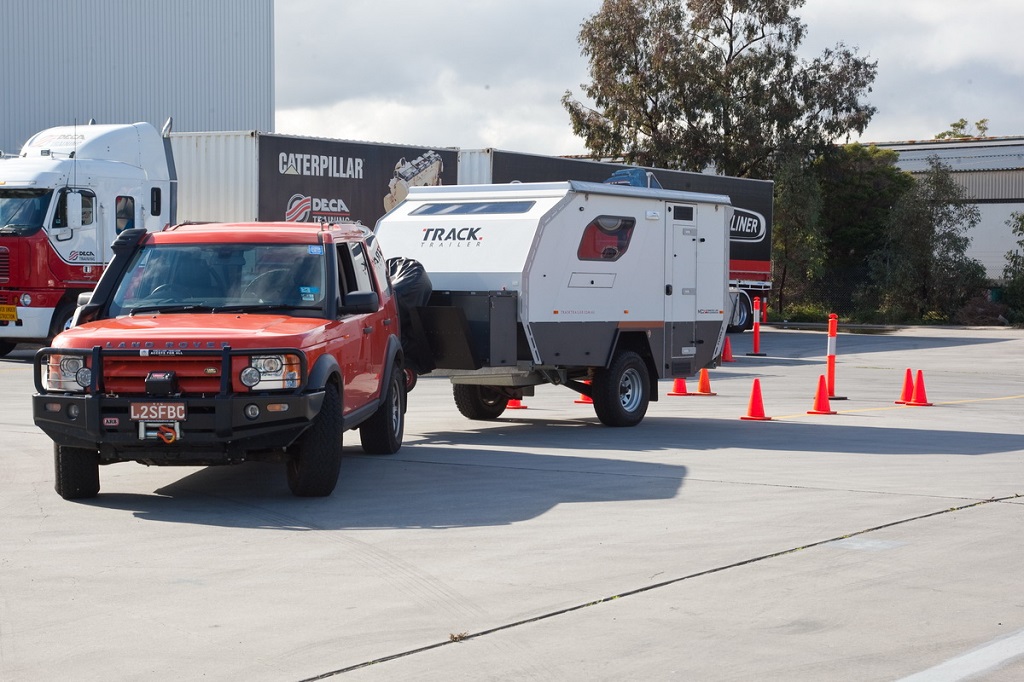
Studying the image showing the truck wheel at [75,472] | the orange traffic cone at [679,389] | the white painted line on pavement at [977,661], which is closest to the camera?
the white painted line on pavement at [977,661]

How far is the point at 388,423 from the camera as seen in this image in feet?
39.5

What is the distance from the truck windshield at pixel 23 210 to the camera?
2194 cm

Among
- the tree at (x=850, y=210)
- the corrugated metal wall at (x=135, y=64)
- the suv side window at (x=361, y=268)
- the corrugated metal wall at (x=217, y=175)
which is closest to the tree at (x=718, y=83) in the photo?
the tree at (x=850, y=210)

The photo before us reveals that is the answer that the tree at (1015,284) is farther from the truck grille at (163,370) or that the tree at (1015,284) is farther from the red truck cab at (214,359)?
the truck grille at (163,370)

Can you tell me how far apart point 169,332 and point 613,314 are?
673cm

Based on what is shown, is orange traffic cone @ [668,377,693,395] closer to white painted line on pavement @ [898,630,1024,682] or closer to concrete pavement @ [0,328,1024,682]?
concrete pavement @ [0,328,1024,682]

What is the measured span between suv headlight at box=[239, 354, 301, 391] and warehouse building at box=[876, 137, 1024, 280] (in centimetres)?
4721

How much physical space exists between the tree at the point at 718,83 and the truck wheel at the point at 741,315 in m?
18.2

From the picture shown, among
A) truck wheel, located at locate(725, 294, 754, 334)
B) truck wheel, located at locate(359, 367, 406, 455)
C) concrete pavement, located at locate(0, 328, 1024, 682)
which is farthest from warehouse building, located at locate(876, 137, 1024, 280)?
truck wheel, located at locate(359, 367, 406, 455)

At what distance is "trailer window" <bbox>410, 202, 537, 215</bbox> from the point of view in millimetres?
14477

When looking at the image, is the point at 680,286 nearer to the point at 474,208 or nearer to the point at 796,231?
the point at 474,208

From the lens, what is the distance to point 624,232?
595 inches

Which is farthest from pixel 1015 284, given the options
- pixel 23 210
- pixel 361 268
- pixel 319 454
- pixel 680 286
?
pixel 319 454

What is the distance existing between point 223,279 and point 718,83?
1918 inches
